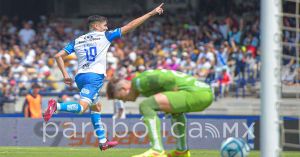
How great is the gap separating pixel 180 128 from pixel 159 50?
16.0 m

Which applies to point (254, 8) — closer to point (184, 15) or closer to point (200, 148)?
point (184, 15)

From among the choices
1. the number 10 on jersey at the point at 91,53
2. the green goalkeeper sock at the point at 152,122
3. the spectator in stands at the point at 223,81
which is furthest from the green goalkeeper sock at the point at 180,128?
the spectator in stands at the point at 223,81

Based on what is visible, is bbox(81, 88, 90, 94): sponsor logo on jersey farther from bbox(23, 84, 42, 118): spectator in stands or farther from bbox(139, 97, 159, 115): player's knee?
bbox(23, 84, 42, 118): spectator in stands

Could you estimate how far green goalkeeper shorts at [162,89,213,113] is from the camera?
35.7ft

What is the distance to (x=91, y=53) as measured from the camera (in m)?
14.5

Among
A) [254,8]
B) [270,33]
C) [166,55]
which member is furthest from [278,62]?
[254,8]

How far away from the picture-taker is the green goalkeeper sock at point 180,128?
11750 mm

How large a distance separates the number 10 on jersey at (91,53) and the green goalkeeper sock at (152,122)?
3838 mm

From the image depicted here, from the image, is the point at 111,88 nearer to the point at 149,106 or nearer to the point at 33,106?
the point at 149,106

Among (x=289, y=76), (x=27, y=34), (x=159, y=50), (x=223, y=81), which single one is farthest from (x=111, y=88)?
(x=27, y=34)

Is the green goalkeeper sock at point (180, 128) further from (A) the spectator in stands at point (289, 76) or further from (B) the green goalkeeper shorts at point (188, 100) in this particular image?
(A) the spectator in stands at point (289, 76)

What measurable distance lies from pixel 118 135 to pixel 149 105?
836 centimetres

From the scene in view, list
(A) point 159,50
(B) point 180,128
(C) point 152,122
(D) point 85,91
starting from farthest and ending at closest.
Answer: (A) point 159,50 < (D) point 85,91 < (B) point 180,128 < (C) point 152,122

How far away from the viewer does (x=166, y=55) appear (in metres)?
27.0
